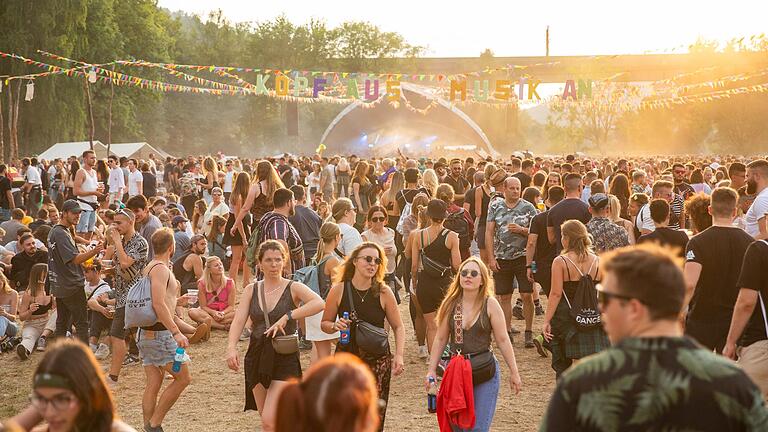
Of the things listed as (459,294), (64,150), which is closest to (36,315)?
(459,294)

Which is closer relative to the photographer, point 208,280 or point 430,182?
point 208,280

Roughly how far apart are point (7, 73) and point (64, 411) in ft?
141

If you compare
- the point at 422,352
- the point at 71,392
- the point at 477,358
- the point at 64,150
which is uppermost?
the point at 64,150

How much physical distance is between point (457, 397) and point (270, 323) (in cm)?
160

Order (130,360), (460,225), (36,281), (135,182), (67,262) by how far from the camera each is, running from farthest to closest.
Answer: (135,182)
(36,281)
(130,360)
(460,225)
(67,262)

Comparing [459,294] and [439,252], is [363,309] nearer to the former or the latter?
[459,294]

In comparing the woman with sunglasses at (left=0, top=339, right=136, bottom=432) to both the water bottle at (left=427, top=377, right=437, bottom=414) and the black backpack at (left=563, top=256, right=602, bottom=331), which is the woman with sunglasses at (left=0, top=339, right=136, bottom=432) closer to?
the water bottle at (left=427, top=377, right=437, bottom=414)

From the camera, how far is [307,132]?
3506 inches

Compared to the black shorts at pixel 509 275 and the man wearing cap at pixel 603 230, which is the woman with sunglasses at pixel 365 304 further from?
the black shorts at pixel 509 275

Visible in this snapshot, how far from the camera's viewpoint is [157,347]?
7809mm

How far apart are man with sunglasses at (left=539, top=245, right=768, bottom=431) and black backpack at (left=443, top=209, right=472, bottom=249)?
761 cm

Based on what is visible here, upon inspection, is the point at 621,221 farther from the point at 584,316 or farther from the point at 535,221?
the point at 584,316

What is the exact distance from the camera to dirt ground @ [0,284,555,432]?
27.7 ft

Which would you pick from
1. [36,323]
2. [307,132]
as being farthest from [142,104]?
[36,323]
